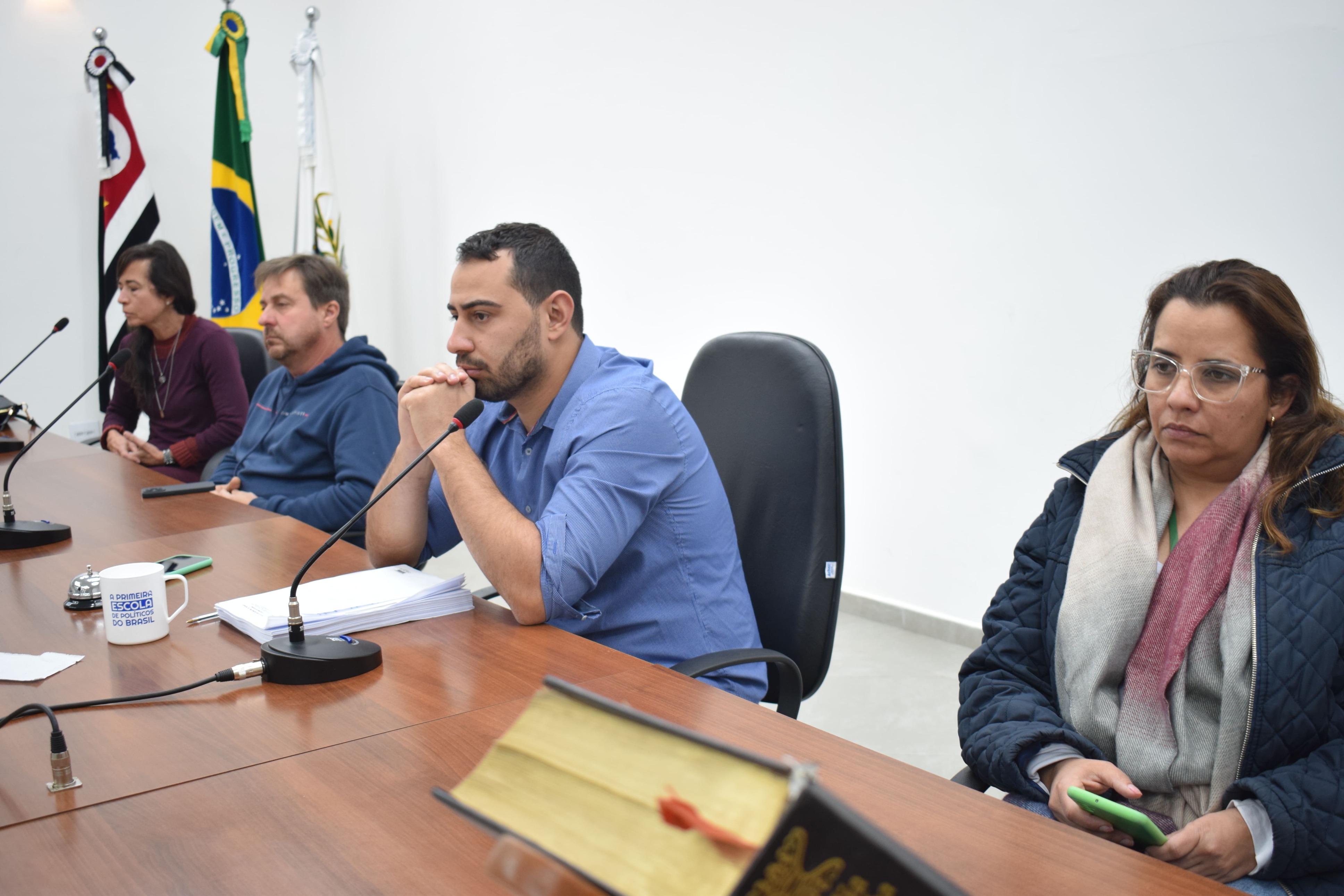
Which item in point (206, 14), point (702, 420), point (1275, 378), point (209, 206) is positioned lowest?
point (702, 420)

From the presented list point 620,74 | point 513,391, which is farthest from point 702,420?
point 620,74

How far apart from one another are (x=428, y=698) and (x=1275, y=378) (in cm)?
114

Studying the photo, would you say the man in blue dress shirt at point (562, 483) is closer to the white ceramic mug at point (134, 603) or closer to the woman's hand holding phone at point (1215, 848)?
the white ceramic mug at point (134, 603)

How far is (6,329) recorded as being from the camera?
484 centimetres

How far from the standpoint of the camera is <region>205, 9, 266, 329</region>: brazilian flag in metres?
4.86

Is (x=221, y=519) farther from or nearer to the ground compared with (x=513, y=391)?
nearer to the ground

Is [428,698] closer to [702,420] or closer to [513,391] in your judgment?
[513,391]

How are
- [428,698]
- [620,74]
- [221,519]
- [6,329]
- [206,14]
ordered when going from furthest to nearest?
[206,14], [6,329], [620,74], [221,519], [428,698]

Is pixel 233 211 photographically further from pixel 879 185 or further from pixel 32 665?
pixel 32 665

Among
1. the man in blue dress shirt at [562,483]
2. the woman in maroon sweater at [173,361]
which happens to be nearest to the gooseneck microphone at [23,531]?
the man in blue dress shirt at [562,483]

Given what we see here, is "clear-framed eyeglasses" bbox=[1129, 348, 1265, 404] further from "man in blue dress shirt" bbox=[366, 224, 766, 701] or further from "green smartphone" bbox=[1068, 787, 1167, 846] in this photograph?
"man in blue dress shirt" bbox=[366, 224, 766, 701]

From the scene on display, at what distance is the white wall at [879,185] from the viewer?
227 cm

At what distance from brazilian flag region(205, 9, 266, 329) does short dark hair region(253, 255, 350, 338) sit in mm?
2353

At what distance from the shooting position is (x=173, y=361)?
341cm
